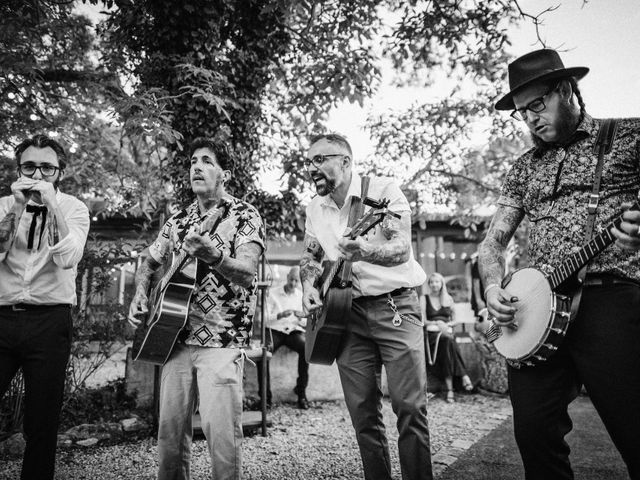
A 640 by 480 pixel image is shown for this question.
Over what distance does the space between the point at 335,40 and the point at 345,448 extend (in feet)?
17.2

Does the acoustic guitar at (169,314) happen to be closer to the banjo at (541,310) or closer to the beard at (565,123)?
the banjo at (541,310)

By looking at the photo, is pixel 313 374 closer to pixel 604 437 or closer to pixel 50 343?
pixel 604 437

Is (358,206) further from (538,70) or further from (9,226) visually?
(9,226)

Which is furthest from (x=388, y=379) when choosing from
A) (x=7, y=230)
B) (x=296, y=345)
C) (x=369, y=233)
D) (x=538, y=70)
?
(x=296, y=345)

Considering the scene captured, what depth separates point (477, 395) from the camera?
8.14 m

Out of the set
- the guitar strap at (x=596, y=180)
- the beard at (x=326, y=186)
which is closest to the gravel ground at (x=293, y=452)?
the beard at (x=326, y=186)

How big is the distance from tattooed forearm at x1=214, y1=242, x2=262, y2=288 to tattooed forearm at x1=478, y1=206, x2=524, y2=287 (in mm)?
1275

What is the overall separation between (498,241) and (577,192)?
51 cm

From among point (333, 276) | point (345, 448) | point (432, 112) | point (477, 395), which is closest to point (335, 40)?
point (432, 112)

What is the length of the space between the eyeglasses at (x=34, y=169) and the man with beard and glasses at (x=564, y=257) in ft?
9.33

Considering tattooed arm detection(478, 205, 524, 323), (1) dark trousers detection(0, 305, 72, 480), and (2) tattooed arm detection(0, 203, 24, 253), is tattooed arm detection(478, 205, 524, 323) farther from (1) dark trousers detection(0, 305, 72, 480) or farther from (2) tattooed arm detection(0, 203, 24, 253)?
(2) tattooed arm detection(0, 203, 24, 253)

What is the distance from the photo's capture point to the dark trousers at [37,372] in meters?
2.75

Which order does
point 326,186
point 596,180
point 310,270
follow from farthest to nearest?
point 310,270 → point 326,186 → point 596,180

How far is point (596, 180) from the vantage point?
6.87 feet
